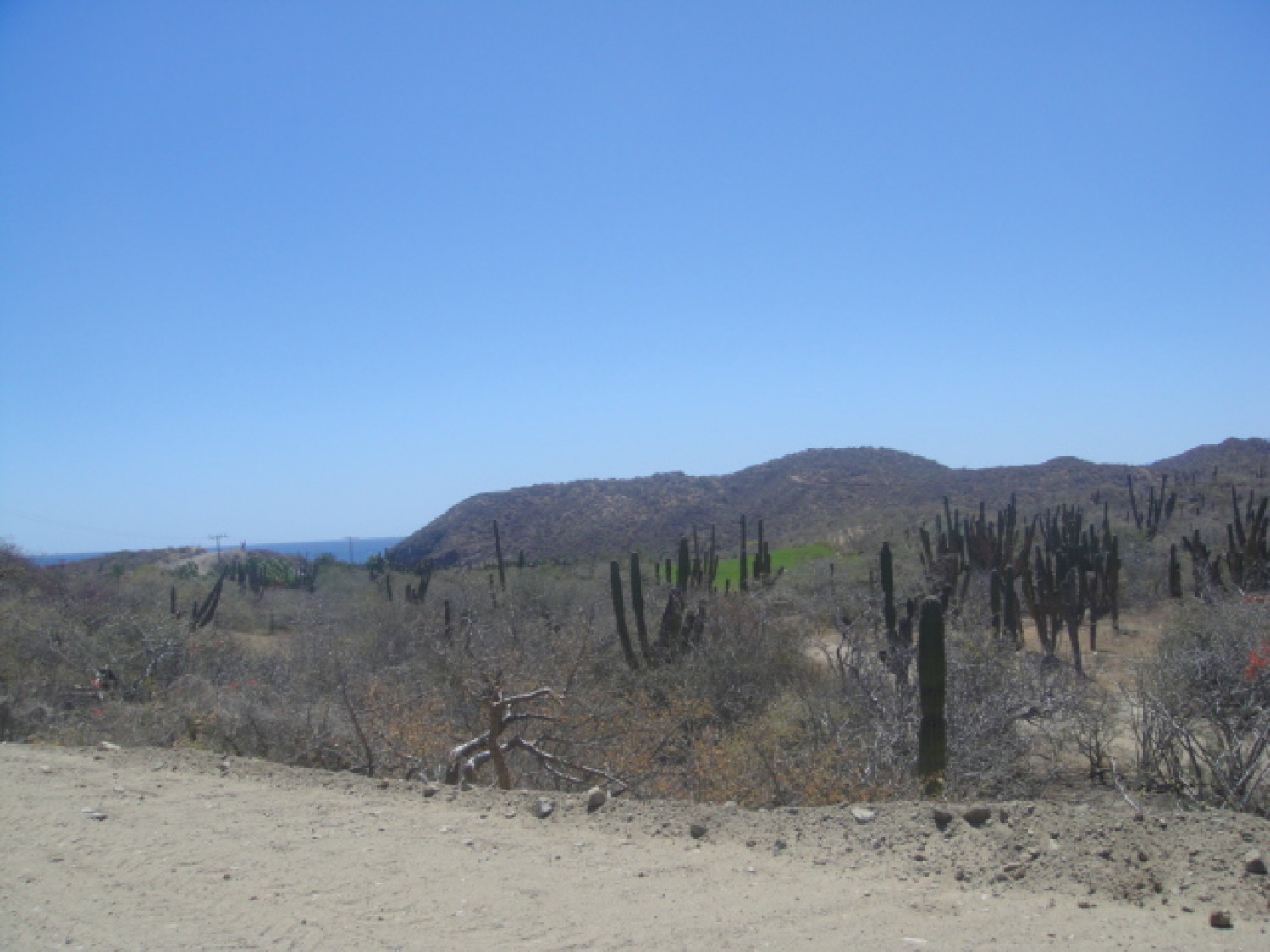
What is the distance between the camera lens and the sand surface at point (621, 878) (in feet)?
16.9

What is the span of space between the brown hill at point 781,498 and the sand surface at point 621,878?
5177cm

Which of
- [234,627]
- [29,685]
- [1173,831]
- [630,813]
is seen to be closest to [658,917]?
[630,813]

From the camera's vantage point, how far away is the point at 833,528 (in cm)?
6150

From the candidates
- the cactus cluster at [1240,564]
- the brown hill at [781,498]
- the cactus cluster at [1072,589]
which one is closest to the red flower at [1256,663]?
the cactus cluster at [1072,589]

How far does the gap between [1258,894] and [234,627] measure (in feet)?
127

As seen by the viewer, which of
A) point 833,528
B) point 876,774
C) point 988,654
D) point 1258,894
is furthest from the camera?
point 833,528

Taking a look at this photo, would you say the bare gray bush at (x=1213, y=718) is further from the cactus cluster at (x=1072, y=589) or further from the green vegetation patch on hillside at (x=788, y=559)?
the green vegetation patch on hillside at (x=788, y=559)

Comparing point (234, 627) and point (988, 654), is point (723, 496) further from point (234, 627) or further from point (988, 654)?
point (988, 654)

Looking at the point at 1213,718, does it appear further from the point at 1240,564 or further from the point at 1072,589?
the point at 1240,564

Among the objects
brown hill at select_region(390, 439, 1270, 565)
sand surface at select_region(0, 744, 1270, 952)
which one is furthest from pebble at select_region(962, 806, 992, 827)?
brown hill at select_region(390, 439, 1270, 565)

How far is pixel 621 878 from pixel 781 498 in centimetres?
7477

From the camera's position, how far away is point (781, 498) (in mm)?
79812

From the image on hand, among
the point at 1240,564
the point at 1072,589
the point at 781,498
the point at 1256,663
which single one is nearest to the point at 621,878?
the point at 1256,663

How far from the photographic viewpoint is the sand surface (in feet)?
16.9
